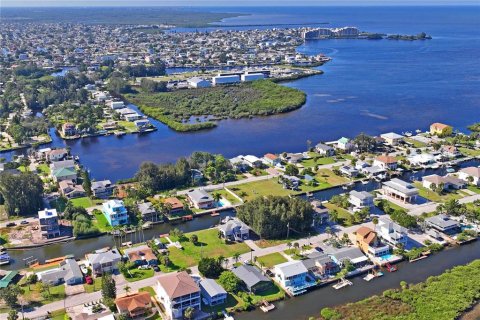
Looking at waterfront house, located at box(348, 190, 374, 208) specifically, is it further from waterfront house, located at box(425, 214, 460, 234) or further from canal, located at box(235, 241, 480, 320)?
canal, located at box(235, 241, 480, 320)

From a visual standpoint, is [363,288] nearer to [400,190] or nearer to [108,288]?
[400,190]

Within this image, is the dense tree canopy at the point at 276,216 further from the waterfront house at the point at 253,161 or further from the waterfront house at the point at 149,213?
the waterfront house at the point at 253,161

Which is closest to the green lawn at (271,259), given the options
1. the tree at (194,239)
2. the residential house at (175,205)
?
the tree at (194,239)

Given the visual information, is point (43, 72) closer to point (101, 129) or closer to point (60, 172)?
point (101, 129)

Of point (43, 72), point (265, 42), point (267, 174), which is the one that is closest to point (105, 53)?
point (43, 72)

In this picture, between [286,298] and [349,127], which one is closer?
[286,298]

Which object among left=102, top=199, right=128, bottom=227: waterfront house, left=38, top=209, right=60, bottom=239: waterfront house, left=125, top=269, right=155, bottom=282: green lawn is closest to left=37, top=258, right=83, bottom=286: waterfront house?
left=125, top=269, right=155, bottom=282: green lawn
